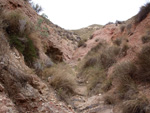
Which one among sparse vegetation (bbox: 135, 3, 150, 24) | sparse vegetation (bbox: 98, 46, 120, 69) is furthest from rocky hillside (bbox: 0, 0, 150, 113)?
sparse vegetation (bbox: 135, 3, 150, 24)

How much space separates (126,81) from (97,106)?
129 centimetres

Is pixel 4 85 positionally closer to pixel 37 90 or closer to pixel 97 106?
pixel 37 90

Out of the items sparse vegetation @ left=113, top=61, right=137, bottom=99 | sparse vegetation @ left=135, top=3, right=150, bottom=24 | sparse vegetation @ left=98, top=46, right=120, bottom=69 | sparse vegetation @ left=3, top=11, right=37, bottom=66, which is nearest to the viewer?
sparse vegetation @ left=113, top=61, right=137, bottom=99

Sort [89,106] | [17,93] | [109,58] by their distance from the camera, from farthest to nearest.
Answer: [109,58]
[89,106]
[17,93]

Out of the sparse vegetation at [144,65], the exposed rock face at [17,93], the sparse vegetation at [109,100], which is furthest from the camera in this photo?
the sparse vegetation at [109,100]

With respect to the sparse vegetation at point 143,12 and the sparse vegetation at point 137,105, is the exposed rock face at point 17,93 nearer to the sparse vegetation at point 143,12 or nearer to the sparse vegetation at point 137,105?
the sparse vegetation at point 137,105

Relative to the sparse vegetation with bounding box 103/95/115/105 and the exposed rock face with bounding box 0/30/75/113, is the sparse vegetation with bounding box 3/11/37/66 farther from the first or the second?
the sparse vegetation with bounding box 103/95/115/105

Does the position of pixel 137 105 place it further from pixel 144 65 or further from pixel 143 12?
pixel 143 12

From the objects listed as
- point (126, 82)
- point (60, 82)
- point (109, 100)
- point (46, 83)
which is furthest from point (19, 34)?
point (126, 82)

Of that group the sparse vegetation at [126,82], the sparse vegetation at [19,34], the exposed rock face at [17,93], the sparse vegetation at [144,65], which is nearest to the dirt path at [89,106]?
the sparse vegetation at [126,82]

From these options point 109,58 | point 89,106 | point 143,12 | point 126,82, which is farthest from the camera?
point 143,12

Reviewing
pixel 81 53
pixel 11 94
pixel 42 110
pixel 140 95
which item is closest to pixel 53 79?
pixel 42 110

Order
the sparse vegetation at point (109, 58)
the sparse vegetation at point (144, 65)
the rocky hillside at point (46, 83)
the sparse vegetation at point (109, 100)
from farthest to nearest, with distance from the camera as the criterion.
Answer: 1. the sparse vegetation at point (109, 58)
2. the sparse vegetation at point (109, 100)
3. the sparse vegetation at point (144, 65)
4. the rocky hillside at point (46, 83)

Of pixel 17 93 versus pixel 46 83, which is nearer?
pixel 17 93
